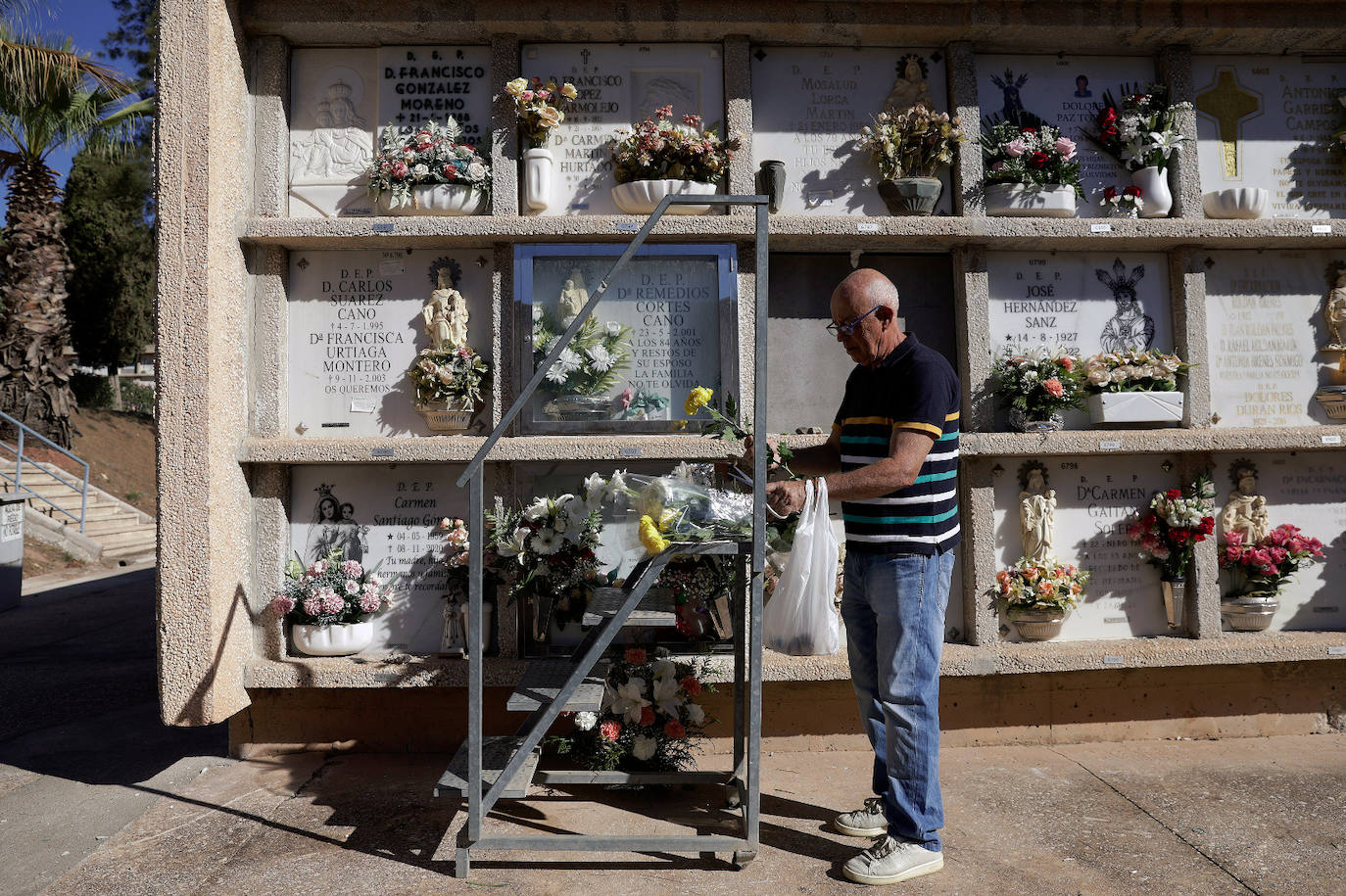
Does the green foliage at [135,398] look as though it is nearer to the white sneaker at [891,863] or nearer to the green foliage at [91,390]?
the green foliage at [91,390]

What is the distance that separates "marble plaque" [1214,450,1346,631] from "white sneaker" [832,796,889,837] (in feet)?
8.83

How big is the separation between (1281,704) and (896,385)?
317 cm

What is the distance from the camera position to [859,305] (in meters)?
3.02

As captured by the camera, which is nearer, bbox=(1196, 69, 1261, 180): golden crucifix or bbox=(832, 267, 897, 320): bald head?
bbox=(832, 267, 897, 320): bald head

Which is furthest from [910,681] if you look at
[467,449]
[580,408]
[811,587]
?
[467,449]

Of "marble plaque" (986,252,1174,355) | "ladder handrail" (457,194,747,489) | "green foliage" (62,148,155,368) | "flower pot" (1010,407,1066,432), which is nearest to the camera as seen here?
"ladder handrail" (457,194,747,489)

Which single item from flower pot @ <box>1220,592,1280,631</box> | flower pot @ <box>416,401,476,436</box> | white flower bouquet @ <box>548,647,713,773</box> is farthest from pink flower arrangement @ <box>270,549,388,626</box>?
flower pot @ <box>1220,592,1280,631</box>

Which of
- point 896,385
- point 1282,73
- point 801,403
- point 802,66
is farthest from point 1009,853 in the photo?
point 1282,73

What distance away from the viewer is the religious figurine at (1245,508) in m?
4.60

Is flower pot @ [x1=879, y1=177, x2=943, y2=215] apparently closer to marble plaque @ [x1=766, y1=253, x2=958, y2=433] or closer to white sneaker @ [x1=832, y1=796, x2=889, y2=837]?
marble plaque @ [x1=766, y1=253, x2=958, y2=433]

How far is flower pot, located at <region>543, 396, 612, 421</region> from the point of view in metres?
4.48

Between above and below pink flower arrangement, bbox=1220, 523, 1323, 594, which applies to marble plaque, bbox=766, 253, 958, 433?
above

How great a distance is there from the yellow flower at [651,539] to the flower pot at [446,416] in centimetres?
169

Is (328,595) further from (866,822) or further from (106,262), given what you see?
(106,262)
